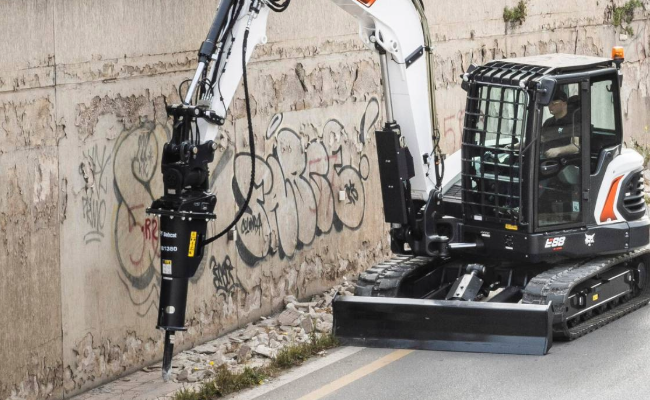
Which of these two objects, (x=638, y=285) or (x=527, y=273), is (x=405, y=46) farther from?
(x=638, y=285)

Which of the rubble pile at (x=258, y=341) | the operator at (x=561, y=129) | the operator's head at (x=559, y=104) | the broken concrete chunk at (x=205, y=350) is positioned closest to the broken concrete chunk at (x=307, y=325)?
the rubble pile at (x=258, y=341)

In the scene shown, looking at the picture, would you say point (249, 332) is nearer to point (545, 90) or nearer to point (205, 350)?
point (205, 350)

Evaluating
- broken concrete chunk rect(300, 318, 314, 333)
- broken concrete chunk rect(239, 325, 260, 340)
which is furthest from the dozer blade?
broken concrete chunk rect(239, 325, 260, 340)

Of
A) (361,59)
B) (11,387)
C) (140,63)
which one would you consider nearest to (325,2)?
(361,59)

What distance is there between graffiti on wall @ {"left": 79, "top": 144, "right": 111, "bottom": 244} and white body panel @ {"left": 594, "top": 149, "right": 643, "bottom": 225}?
4.83 meters

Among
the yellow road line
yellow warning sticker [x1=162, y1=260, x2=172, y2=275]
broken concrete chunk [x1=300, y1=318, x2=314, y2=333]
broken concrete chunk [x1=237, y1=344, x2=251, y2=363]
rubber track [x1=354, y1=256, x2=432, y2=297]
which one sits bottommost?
the yellow road line

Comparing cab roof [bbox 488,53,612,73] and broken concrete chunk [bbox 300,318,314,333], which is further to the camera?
broken concrete chunk [bbox 300,318,314,333]

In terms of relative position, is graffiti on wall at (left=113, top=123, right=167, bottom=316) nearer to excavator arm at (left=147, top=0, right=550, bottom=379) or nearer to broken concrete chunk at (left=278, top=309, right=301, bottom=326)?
excavator arm at (left=147, top=0, right=550, bottom=379)

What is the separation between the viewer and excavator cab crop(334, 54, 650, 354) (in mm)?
10148

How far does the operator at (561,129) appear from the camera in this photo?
10.4 metres

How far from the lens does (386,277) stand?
442 inches

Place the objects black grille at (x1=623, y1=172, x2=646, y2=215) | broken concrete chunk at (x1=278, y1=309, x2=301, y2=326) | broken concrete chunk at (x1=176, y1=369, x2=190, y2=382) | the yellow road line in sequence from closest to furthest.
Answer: the yellow road line → broken concrete chunk at (x1=176, y1=369, x2=190, y2=382) → black grille at (x1=623, y1=172, x2=646, y2=215) → broken concrete chunk at (x1=278, y1=309, x2=301, y2=326)

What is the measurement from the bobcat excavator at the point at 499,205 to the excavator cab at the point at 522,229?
0.01 m

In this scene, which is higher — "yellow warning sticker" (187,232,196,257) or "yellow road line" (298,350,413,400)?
"yellow warning sticker" (187,232,196,257)
